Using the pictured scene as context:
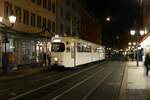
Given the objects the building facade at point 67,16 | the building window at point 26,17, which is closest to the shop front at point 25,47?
the building window at point 26,17

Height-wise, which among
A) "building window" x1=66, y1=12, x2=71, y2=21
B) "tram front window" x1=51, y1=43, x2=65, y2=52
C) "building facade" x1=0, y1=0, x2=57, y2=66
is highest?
"building window" x1=66, y1=12, x2=71, y2=21

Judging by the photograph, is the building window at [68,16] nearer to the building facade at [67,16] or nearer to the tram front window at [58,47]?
the building facade at [67,16]

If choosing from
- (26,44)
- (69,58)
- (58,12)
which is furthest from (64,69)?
(58,12)

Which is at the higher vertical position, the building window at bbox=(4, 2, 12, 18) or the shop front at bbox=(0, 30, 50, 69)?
the building window at bbox=(4, 2, 12, 18)

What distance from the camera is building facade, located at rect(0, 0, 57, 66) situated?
4800 cm

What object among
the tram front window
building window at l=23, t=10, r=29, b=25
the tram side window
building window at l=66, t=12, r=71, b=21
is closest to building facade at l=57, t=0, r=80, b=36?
building window at l=66, t=12, r=71, b=21

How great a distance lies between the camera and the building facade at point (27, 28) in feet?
157

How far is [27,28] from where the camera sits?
187 ft

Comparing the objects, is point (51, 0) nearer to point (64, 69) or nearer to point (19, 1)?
point (19, 1)

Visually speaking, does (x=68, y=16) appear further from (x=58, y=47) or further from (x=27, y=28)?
(x=58, y=47)

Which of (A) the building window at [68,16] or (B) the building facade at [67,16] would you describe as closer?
(B) the building facade at [67,16]

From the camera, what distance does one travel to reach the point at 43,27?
214ft

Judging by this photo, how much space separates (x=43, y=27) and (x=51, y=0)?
7.49m

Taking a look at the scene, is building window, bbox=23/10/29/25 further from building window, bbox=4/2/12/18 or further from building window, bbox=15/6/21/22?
building window, bbox=4/2/12/18
